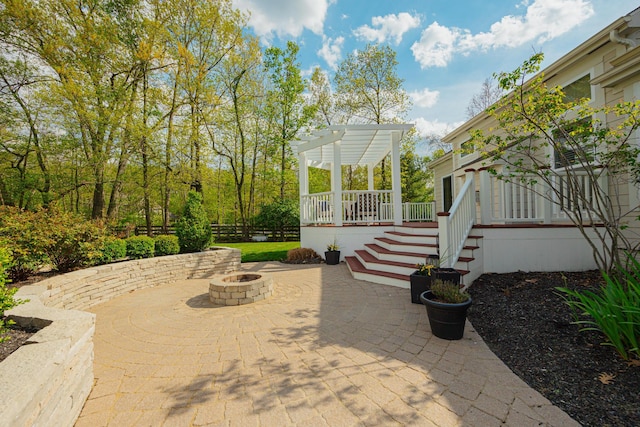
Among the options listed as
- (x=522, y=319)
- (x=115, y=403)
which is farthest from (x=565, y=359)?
(x=115, y=403)

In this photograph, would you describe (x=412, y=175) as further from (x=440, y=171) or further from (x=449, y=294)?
(x=449, y=294)

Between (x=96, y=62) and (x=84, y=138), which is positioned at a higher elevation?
(x=96, y=62)

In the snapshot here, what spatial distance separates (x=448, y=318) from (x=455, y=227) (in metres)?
2.11

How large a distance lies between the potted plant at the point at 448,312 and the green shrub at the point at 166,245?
19.9 feet

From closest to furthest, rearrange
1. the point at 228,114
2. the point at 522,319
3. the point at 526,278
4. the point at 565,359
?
1. the point at 565,359
2. the point at 522,319
3. the point at 526,278
4. the point at 228,114

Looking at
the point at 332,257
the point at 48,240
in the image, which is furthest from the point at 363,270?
the point at 48,240

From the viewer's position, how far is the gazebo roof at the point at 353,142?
25.0 feet

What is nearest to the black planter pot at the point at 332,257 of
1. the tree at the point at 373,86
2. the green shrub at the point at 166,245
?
the green shrub at the point at 166,245

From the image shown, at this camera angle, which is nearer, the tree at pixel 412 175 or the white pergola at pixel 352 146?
the white pergola at pixel 352 146

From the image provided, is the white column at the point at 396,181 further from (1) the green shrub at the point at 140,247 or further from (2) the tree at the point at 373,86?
(2) the tree at the point at 373,86

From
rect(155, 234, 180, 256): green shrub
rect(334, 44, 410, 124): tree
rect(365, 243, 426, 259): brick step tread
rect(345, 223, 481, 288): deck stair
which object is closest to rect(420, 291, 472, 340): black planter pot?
rect(345, 223, 481, 288): deck stair

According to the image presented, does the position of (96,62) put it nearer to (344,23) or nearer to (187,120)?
(187,120)

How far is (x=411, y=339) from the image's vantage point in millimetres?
3086

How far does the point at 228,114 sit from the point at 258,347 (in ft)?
54.0
